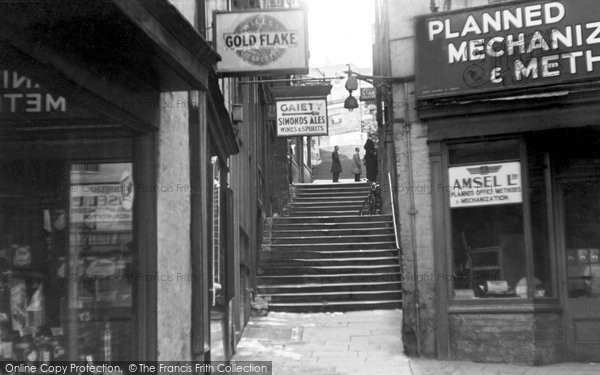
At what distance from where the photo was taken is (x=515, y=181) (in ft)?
31.8

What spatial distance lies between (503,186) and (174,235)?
17.0ft

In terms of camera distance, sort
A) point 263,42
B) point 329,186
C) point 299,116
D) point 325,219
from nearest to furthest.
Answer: point 263,42, point 299,116, point 325,219, point 329,186

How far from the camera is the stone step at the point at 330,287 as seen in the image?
47.0ft

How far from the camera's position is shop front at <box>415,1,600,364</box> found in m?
9.42

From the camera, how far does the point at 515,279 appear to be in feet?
31.8

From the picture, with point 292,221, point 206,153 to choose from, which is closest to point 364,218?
point 292,221

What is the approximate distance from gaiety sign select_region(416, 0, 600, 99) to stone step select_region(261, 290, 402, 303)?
530 cm

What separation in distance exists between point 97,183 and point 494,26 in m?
6.36

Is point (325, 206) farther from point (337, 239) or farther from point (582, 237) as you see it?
point (582, 237)

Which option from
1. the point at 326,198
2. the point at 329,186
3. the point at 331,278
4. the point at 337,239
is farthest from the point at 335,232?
the point at 329,186

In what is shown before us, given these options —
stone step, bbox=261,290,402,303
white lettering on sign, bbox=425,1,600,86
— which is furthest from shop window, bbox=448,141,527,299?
stone step, bbox=261,290,402,303

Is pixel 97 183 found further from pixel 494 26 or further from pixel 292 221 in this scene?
pixel 292 221

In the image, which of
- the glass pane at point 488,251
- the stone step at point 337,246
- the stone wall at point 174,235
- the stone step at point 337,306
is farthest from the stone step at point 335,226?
the stone wall at point 174,235

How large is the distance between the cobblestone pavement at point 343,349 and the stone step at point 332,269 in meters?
1.52
